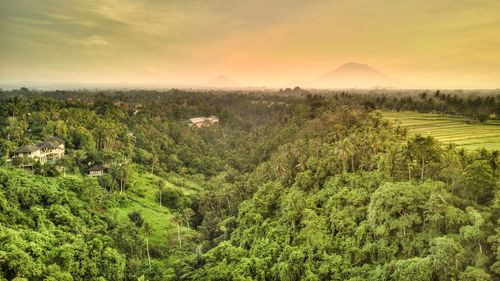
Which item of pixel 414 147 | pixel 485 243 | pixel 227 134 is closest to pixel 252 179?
pixel 414 147

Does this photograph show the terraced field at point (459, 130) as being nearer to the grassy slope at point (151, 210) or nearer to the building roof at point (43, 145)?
the grassy slope at point (151, 210)

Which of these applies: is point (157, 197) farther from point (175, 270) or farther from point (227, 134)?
point (227, 134)

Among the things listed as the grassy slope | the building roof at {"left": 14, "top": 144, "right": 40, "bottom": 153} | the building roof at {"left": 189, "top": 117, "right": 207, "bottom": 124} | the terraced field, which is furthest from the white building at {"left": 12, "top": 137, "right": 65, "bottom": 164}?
the building roof at {"left": 189, "top": 117, "right": 207, "bottom": 124}

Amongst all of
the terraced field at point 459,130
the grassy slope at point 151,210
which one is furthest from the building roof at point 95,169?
the terraced field at point 459,130

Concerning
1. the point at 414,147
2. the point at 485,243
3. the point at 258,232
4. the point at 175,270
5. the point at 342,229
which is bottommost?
the point at 175,270

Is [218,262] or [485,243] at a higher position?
[485,243]

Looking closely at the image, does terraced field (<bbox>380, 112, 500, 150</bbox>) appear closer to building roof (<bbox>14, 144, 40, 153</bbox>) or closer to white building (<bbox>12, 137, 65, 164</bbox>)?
white building (<bbox>12, 137, 65, 164</bbox>)
